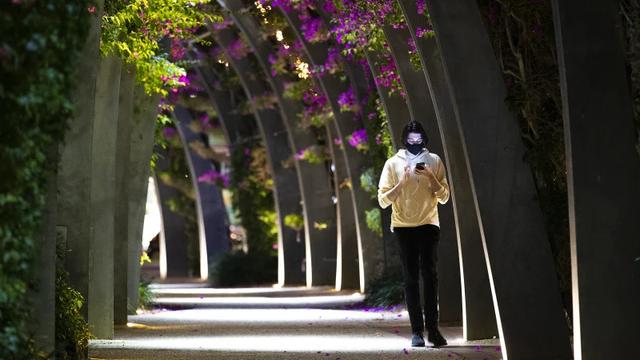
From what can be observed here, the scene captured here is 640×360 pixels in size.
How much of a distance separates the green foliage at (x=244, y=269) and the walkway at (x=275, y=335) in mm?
11456

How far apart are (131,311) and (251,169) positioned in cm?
1674

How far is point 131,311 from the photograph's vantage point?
18422 mm

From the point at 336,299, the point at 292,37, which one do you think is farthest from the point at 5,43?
the point at 292,37

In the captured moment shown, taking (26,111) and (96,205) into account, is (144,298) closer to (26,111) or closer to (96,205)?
(96,205)

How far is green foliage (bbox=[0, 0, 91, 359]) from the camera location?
5.66 metres

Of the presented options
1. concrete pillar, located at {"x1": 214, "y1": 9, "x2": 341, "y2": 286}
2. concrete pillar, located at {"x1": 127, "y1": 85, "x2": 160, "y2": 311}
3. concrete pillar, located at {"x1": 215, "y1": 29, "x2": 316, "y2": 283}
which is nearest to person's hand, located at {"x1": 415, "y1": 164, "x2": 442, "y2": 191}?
concrete pillar, located at {"x1": 127, "y1": 85, "x2": 160, "y2": 311}

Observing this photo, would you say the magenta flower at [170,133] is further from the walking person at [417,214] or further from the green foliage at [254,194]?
the walking person at [417,214]

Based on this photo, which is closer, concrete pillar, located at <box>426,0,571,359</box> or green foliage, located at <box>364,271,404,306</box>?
concrete pillar, located at <box>426,0,571,359</box>

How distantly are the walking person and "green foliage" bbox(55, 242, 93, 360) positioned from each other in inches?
106

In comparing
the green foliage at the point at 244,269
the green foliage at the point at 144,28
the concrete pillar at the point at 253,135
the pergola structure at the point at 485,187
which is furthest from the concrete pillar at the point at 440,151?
the green foliage at the point at 244,269

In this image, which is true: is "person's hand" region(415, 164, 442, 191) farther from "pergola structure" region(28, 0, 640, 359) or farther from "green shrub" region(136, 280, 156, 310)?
"green shrub" region(136, 280, 156, 310)

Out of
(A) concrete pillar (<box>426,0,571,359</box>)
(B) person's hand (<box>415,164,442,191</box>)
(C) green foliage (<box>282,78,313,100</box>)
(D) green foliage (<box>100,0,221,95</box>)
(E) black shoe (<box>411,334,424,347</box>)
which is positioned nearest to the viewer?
(A) concrete pillar (<box>426,0,571,359</box>)

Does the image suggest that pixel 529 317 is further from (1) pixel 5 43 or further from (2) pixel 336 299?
(2) pixel 336 299

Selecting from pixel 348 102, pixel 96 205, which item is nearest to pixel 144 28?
pixel 96 205
